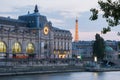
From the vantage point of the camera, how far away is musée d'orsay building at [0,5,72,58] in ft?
382

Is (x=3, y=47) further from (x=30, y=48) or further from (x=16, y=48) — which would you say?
(x=30, y=48)

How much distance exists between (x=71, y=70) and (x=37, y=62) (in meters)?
11.5

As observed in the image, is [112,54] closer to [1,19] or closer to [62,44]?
[62,44]

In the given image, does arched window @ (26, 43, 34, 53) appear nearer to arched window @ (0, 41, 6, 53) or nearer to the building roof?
the building roof

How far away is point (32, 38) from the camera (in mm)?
128750

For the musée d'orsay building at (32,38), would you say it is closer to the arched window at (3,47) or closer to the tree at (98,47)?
the arched window at (3,47)

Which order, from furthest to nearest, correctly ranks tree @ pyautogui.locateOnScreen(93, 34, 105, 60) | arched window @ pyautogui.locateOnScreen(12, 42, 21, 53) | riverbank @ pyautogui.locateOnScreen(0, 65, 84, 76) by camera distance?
tree @ pyautogui.locateOnScreen(93, 34, 105, 60), arched window @ pyautogui.locateOnScreen(12, 42, 21, 53), riverbank @ pyautogui.locateOnScreen(0, 65, 84, 76)

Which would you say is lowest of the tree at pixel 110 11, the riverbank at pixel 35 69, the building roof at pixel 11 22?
the riverbank at pixel 35 69

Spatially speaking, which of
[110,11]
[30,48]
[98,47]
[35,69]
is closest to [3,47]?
[30,48]

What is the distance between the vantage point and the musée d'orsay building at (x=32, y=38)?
11650 centimetres

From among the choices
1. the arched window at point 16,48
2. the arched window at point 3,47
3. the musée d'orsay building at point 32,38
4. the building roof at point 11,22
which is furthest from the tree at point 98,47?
the arched window at point 3,47

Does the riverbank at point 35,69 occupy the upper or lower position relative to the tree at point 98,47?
lower

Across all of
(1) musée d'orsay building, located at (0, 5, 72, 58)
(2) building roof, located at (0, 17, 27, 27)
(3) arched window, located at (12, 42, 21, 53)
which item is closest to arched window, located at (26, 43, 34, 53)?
(1) musée d'orsay building, located at (0, 5, 72, 58)

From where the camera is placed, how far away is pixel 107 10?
12.0 m
